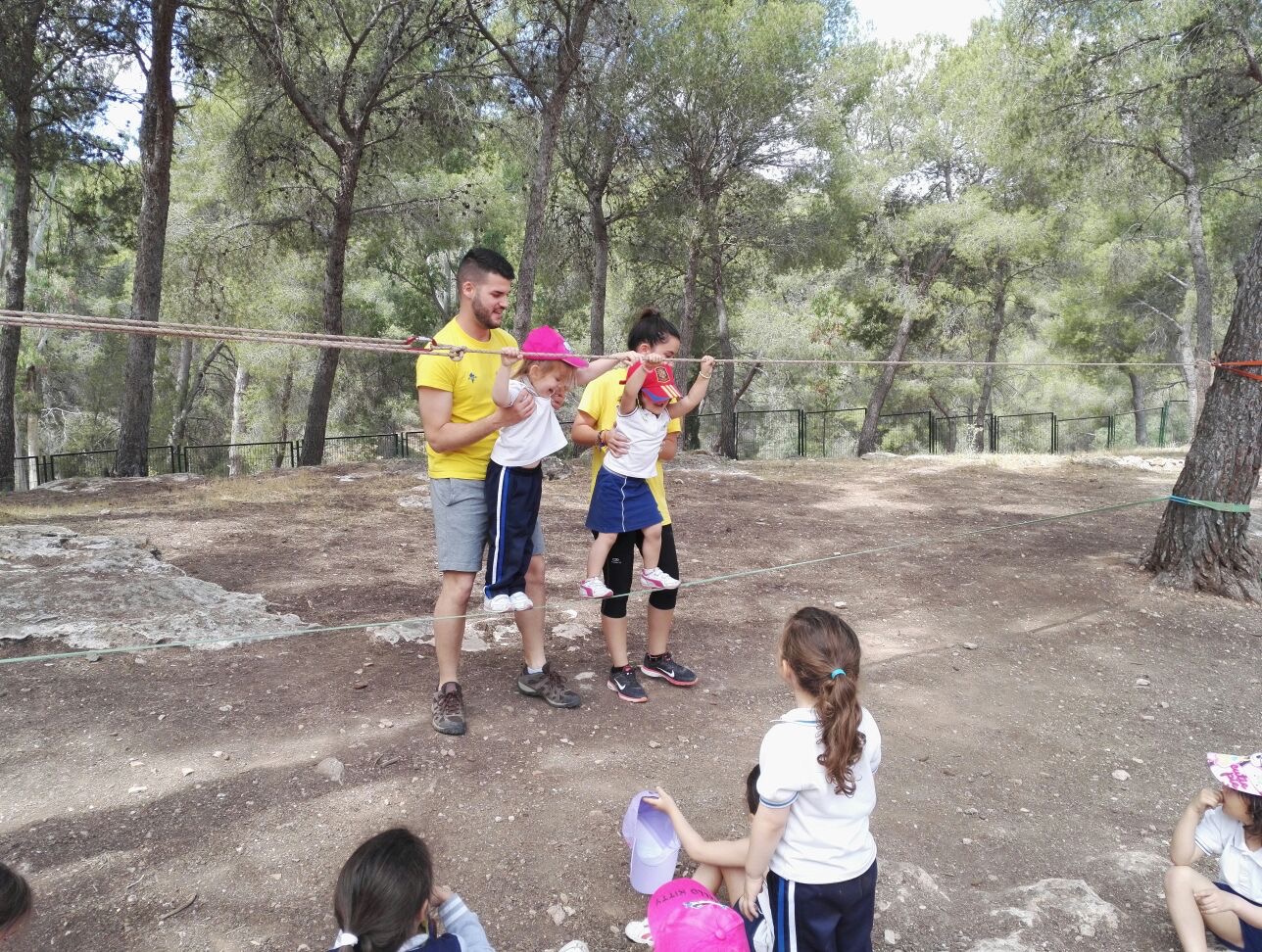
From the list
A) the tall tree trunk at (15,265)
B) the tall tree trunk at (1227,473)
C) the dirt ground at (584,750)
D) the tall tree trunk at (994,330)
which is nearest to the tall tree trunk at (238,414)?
the tall tree trunk at (15,265)

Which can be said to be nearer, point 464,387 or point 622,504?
point 464,387

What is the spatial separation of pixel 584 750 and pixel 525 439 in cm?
116

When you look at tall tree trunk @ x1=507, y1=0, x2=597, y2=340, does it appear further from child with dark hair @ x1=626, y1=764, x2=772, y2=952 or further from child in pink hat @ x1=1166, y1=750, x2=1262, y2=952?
child in pink hat @ x1=1166, y1=750, x2=1262, y2=952

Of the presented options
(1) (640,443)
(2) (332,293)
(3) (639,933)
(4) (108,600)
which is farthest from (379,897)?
(2) (332,293)

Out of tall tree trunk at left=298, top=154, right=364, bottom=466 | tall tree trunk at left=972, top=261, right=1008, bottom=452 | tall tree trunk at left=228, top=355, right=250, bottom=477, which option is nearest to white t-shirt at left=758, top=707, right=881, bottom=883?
tall tree trunk at left=298, top=154, right=364, bottom=466

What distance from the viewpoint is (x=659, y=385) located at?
3.45 m

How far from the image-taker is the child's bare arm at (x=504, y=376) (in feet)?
9.47

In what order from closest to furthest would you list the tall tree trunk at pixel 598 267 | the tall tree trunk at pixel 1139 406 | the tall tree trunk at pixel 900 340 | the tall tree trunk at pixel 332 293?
the tall tree trunk at pixel 332 293
the tall tree trunk at pixel 598 267
the tall tree trunk at pixel 900 340
the tall tree trunk at pixel 1139 406

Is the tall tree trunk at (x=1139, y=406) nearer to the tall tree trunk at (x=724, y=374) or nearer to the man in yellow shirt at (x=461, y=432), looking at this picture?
the tall tree trunk at (x=724, y=374)

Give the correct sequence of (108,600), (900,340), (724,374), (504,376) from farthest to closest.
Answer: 1. (900,340)
2. (724,374)
3. (108,600)
4. (504,376)

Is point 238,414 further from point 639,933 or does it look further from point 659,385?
point 639,933

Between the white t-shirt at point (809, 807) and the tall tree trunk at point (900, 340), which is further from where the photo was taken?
the tall tree trunk at point (900, 340)

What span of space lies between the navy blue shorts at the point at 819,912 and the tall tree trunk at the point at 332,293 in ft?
36.4

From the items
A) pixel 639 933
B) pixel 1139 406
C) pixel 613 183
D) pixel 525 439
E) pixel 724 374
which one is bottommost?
pixel 639 933
